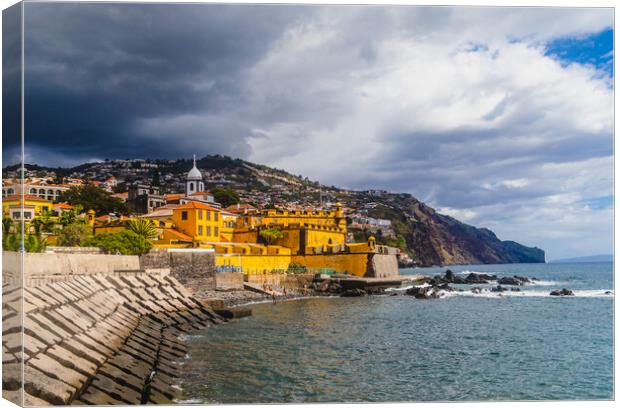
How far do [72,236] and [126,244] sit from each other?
117 inches

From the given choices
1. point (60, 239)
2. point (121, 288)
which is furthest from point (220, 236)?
point (121, 288)

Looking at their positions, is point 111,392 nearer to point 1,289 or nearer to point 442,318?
point 1,289

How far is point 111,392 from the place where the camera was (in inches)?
300

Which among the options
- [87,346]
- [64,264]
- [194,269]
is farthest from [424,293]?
[87,346]

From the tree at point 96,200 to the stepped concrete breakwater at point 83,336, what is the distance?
12.9 metres

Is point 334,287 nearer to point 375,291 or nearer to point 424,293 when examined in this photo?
point 375,291

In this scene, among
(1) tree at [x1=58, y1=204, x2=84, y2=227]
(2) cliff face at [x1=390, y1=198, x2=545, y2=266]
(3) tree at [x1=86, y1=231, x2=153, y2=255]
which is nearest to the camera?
(3) tree at [x1=86, y1=231, x2=153, y2=255]

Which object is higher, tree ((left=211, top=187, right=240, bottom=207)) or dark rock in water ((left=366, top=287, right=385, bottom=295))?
tree ((left=211, top=187, right=240, bottom=207))

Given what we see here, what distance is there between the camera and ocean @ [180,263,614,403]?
9750mm

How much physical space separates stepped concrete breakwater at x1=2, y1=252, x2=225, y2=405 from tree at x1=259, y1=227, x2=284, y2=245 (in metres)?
19.3

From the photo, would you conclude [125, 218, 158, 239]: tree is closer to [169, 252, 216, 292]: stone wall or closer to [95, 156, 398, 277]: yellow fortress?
[95, 156, 398, 277]: yellow fortress

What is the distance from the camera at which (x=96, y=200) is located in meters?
32.5

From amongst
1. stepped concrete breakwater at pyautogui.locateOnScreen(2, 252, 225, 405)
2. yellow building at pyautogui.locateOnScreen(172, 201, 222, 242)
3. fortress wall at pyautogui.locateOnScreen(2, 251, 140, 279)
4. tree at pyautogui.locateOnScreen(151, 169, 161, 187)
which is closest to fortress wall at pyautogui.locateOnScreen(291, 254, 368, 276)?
yellow building at pyautogui.locateOnScreen(172, 201, 222, 242)

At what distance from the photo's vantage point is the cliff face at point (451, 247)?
66.0 m
